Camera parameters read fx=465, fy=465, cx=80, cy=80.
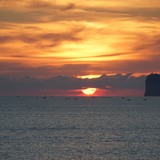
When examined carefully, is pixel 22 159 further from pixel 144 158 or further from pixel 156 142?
pixel 156 142

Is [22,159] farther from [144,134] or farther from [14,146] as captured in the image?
[144,134]

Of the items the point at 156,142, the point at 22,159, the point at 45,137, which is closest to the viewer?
the point at 22,159

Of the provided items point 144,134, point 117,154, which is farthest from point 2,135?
point 117,154

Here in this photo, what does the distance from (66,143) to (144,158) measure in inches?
936

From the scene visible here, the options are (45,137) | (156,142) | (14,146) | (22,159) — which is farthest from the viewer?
(45,137)

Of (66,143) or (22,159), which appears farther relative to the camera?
(66,143)

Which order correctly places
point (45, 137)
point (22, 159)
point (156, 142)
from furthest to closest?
point (45, 137), point (156, 142), point (22, 159)

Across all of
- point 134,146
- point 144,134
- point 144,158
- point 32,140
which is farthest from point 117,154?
point 144,134

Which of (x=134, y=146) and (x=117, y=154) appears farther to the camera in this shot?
(x=134, y=146)

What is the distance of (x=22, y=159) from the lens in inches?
2948

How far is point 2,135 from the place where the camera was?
370 feet

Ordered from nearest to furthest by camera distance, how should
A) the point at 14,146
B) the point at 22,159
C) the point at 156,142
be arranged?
the point at 22,159, the point at 14,146, the point at 156,142

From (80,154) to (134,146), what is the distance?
15623 mm

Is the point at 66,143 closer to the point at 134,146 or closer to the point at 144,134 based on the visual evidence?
the point at 134,146
